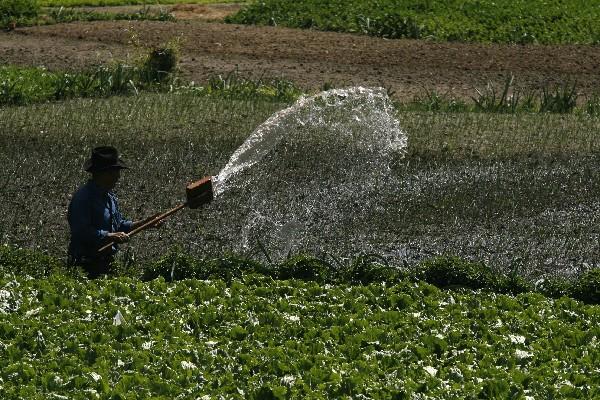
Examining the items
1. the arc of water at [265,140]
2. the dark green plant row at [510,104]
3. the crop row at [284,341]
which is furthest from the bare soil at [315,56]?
the crop row at [284,341]

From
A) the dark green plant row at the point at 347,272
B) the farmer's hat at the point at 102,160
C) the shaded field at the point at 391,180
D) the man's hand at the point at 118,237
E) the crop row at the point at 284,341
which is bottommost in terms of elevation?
the shaded field at the point at 391,180

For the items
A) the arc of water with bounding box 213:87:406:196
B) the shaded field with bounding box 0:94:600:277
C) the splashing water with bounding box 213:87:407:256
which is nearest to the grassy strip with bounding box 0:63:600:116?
the shaded field with bounding box 0:94:600:277

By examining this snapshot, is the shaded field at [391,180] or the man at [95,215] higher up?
the man at [95,215]

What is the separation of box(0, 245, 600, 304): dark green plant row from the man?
7.9 inches

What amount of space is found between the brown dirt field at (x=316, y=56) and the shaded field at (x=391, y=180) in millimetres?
3054

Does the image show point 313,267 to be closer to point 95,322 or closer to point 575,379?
point 95,322

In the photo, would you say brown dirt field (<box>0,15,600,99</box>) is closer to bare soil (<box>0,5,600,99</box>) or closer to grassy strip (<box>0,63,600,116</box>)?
bare soil (<box>0,5,600,99</box>)

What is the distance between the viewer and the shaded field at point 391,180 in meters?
11.6

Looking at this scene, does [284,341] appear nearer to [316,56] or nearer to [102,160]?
[102,160]

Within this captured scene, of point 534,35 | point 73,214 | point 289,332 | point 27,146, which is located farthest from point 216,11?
point 289,332

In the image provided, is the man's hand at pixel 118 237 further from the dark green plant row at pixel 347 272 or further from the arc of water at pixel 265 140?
the arc of water at pixel 265 140

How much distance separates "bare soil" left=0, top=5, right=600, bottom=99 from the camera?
19391 mm

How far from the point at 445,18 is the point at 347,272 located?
539 inches

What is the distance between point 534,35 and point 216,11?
603cm
